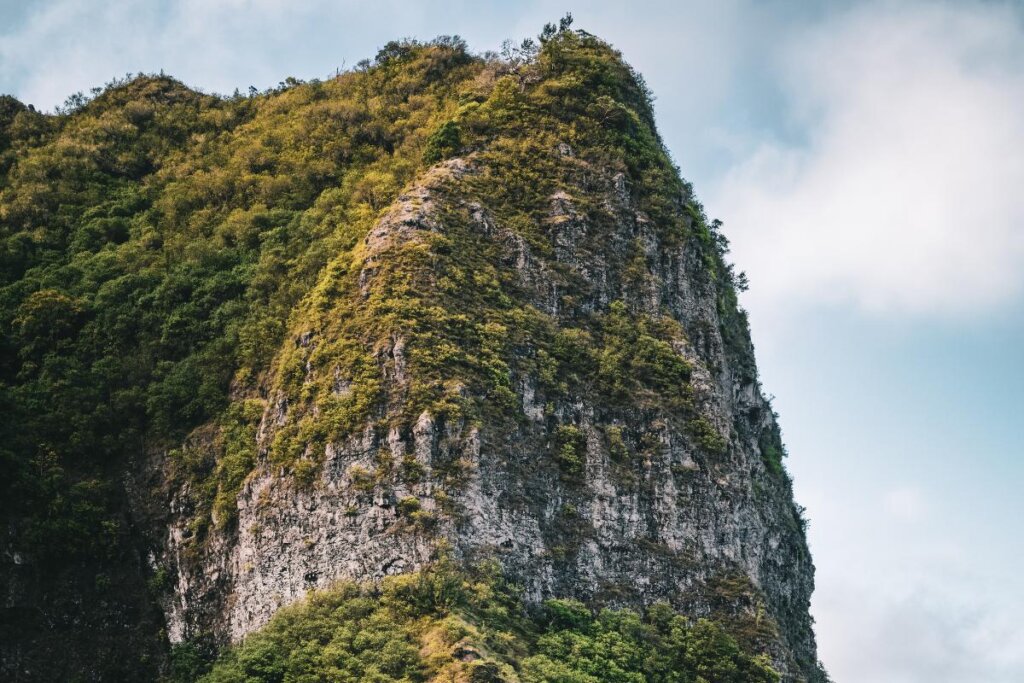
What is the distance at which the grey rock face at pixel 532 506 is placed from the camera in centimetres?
4628

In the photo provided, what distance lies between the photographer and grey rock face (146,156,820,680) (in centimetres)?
4628

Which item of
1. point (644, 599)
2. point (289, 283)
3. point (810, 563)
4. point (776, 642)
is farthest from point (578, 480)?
point (810, 563)

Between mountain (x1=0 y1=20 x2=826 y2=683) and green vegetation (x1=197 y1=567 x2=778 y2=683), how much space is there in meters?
0.12

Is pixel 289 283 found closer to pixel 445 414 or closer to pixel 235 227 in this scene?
pixel 235 227

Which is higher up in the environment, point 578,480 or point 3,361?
point 3,361

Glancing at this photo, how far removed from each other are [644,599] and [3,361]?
3217 cm

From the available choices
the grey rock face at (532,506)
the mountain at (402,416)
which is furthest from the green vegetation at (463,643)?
the grey rock face at (532,506)

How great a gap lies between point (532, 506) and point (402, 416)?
6463 millimetres

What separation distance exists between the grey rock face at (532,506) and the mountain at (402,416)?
4.8 inches

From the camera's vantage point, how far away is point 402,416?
48500 millimetres

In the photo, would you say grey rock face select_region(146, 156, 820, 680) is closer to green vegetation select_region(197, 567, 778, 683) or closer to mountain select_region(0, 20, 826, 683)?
A: mountain select_region(0, 20, 826, 683)

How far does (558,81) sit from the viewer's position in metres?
68.2

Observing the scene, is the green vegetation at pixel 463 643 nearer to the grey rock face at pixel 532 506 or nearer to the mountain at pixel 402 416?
the mountain at pixel 402 416

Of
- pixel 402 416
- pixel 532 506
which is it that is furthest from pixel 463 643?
pixel 402 416
